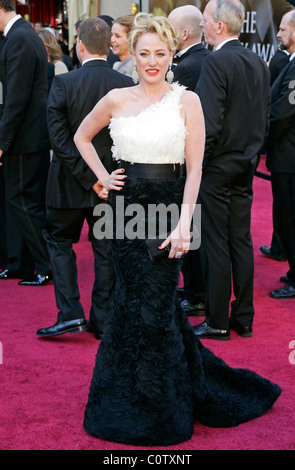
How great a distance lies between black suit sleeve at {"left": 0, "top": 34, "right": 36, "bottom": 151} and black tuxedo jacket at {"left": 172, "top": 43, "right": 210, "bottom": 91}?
3.38 feet

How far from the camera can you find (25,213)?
502 centimetres

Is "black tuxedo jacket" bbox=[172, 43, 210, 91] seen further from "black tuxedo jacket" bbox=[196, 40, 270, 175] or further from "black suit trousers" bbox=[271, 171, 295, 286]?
"black suit trousers" bbox=[271, 171, 295, 286]

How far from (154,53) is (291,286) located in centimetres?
262

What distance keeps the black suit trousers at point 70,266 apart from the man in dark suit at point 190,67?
0.67 m

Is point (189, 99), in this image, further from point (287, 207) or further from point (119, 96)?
point (287, 207)

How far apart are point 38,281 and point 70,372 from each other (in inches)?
65.4

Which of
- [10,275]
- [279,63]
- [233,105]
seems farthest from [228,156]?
[279,63]

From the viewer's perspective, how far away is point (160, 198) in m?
2.79

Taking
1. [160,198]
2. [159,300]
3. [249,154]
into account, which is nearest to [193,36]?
[249,154]

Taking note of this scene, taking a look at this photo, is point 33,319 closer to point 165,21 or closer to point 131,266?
point 131,266

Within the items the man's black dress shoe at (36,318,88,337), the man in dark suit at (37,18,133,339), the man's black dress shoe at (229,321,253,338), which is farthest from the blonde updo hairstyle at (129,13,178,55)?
the man's black dress shoe at (229,321,253,338)

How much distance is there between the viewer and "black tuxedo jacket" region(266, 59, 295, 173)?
182 inches

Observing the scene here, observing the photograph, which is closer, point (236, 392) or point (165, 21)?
point (165, 21)

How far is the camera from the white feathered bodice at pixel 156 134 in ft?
8.98
